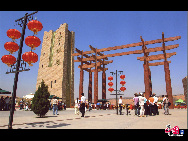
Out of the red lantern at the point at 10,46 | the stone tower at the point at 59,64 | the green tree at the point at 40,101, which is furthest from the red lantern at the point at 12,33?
the stone tower at the point at 59,64

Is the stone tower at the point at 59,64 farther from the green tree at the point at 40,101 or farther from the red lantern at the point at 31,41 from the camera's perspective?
the red lantern at the point at 31,41

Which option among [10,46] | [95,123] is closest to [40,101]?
[10,46]

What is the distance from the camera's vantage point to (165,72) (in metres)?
20.9

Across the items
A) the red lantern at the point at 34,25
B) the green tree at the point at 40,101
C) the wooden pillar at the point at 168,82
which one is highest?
the red lantern at the point at 34,25

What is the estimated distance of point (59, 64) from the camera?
101 ft

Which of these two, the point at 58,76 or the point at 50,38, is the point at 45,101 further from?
the point at 50,38

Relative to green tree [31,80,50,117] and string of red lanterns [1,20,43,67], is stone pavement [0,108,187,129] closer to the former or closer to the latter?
green tree [31,80,50,117]

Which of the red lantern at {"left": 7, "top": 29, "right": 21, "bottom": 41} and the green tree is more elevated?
the red lantern at {"left": 7, "top": 29, "right": 21, "bottom": 41}

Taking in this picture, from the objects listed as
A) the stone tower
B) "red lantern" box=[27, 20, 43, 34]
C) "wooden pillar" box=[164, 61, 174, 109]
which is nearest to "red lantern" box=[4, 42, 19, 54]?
"red lantern" box=[27, 20, 43, 34]

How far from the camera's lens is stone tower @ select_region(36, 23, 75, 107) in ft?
98.6

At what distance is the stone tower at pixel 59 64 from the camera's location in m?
30.1

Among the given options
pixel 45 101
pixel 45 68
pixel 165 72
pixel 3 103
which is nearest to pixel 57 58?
pixel 45 68
